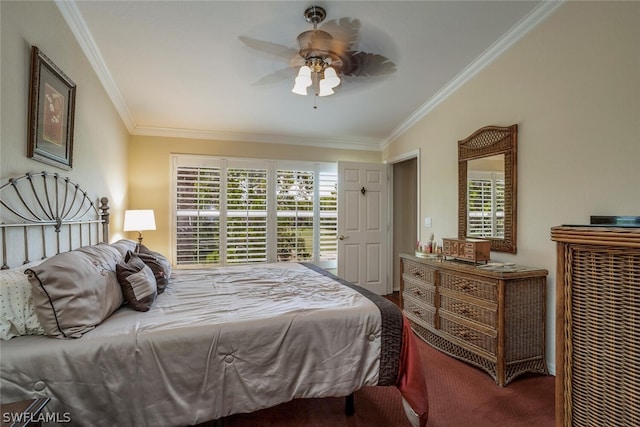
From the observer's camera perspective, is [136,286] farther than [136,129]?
No

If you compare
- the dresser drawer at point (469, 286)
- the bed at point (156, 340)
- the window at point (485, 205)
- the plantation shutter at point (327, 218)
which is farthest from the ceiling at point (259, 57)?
the dresser drawer at point (469, 286)

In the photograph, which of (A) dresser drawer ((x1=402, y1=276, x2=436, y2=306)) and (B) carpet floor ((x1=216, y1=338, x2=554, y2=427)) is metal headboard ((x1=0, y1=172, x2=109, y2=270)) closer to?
(B) carpet floor ((x1=216, y1=338, x2=554, y2=427))

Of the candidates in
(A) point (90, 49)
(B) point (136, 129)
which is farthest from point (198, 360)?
(B) point (136, 129)

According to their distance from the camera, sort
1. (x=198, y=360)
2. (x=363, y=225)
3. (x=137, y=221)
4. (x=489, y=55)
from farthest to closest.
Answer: (x=363, y=225) < (x=137, y=221) < (x=489, y=55) < (x=198, y=360)

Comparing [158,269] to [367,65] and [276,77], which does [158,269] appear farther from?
[367,65]

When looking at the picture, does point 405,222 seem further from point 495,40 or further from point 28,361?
point 28,361

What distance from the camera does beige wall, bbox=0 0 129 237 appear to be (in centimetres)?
161

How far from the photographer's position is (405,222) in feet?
16.7

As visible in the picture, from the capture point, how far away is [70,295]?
4.52 feet

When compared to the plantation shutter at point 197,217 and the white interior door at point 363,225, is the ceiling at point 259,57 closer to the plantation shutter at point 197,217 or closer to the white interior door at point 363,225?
the plantation shutter at point 197,217

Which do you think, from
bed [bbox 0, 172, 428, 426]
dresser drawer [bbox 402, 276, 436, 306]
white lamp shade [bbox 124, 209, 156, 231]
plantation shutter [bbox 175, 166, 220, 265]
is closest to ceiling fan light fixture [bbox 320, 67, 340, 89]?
bed [bbox 0, 172, 428, 426]

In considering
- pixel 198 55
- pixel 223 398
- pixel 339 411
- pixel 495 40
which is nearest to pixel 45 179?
pixel 198 55

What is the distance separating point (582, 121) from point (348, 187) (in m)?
2.78

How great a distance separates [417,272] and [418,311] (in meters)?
0.41
